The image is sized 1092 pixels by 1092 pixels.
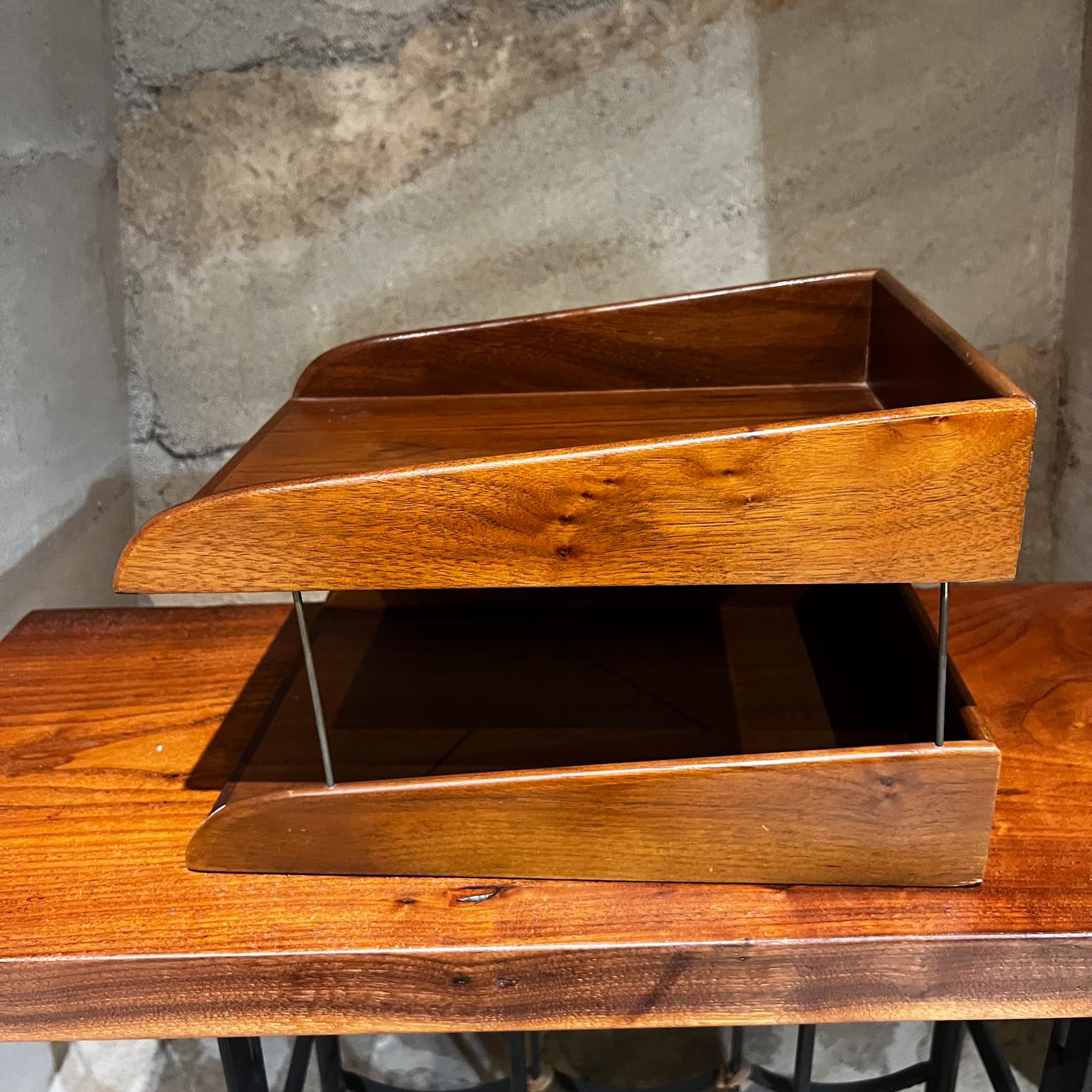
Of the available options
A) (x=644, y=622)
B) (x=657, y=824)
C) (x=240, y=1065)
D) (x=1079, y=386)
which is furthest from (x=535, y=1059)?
(x=1079, y=386)

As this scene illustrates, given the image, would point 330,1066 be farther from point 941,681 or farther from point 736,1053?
point 941,681

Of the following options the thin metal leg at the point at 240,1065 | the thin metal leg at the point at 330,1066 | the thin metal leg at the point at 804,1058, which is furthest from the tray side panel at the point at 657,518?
the thin metal leg at the point at 330,1066

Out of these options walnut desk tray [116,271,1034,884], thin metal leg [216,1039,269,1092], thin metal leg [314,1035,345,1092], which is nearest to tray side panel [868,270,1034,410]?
walnut desk tray [116,271,1034,884]

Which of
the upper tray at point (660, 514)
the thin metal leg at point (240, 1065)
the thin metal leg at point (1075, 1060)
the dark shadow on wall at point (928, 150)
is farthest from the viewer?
the dark shadow on wall at point (928, 150)

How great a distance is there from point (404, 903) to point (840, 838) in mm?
255

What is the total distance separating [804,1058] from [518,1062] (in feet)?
0.89

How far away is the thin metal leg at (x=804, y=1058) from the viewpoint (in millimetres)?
1008

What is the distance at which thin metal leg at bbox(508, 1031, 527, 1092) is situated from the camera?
0.97 m

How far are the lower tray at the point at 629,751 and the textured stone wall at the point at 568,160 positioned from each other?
478mm

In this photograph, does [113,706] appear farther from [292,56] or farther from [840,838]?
[292,56]

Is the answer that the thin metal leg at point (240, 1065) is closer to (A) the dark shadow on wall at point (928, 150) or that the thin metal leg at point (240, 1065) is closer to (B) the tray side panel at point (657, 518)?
(B) the tray side panel at point (657, 518)

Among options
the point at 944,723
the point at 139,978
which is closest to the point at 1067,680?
the point at 944,723

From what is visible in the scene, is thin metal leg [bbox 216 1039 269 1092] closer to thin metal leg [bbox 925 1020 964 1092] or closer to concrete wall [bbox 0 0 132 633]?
concrete wall [bbox 0 0 132 633]

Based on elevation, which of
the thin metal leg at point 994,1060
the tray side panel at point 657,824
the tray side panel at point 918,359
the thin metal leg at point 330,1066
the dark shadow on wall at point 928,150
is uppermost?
the dark shadow on wall at point 928,150
